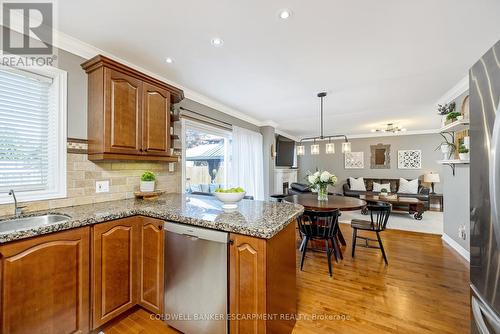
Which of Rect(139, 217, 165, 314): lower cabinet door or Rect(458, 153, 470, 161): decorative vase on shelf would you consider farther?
Rect(458, 153, 470, 161): decorative vase on shelf

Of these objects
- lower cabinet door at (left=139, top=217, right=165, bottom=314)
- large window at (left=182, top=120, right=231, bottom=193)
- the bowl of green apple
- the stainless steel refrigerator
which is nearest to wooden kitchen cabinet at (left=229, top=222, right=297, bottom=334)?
the bowl of green apple

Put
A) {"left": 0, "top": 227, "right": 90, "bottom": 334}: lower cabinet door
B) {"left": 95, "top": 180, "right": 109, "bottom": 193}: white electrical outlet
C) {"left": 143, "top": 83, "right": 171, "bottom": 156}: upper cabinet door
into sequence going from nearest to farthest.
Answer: {"left": 0, "top": 227, "right": 90, "bottom": 334}: lower cabinet door → {"left": 95, "top": 180, "right": 109, "bottom": 193}: white electrical outlet → {"left": 143, "top": 83, "right": 171, "bottom": 156}: upper cabinet door

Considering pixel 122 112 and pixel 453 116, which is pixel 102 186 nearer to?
pixel 122 112

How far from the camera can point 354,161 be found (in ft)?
24.8

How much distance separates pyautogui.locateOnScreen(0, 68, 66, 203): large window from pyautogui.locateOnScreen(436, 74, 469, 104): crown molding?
4585 mm

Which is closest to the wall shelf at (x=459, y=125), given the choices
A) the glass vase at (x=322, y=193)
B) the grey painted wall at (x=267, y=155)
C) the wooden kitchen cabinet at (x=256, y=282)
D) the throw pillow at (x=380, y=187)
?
the glass vase at (x=322, y=193)

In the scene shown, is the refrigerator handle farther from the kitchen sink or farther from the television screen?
the television screen

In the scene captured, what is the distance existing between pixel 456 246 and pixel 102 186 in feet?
16.0

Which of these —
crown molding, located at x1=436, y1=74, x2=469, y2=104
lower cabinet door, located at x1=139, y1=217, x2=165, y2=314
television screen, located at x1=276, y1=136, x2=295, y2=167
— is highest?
crown molding, located at x1=436, y1=74, x2=469, y2=104

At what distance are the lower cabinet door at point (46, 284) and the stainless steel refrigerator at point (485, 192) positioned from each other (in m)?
2.21

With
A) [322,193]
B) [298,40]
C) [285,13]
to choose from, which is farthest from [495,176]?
[322,193]

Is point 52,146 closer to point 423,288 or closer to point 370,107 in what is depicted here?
point 423,288

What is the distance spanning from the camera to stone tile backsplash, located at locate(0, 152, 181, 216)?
6.02ft

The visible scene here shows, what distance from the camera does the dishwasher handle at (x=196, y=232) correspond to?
1354mm
